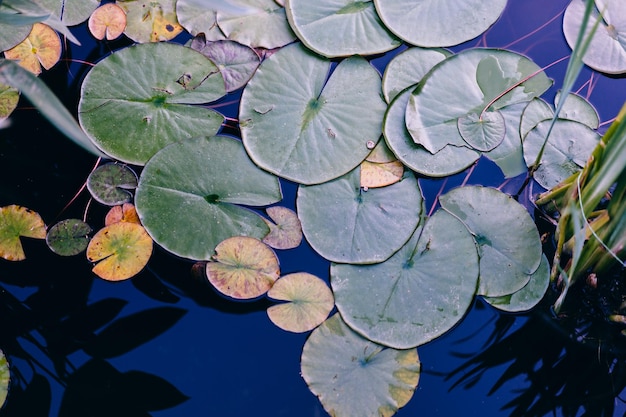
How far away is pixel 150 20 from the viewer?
1.89 meters

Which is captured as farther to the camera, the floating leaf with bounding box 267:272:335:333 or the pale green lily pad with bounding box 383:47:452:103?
the pale green lily pad with bounding box 383:47:452:103

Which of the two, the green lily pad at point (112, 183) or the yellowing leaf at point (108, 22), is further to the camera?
the yellowing leaf at point (108, 22)

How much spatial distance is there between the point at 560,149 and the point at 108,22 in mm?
1625

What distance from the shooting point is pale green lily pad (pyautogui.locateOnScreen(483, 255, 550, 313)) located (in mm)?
1538

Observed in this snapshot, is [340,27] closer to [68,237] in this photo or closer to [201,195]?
[201,195]

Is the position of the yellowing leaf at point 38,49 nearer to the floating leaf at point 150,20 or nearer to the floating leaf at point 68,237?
the floating leaf at point 150,20

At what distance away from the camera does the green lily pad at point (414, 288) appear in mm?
1468

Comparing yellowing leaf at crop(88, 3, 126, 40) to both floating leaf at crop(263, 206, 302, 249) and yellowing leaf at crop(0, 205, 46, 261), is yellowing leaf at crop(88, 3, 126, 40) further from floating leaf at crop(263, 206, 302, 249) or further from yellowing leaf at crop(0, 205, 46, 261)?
floating leaf at crop(263, 206, 302, 249)

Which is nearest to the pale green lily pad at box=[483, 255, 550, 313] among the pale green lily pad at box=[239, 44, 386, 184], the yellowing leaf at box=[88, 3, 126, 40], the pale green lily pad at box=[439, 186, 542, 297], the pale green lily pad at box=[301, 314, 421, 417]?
the pale green lily pad at box=[439, 186, 542, 297]

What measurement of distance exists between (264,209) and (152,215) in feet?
1.12

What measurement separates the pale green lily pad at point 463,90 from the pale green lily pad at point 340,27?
0.74 ft

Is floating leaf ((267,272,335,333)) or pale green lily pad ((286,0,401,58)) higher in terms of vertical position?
pale green lily pad ((286,0,401,58))

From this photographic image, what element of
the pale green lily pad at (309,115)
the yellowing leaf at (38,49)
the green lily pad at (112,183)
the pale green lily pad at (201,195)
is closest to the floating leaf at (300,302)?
the pale green lily pad at (201,195)

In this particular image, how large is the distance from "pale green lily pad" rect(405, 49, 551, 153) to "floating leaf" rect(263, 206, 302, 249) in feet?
1.51
